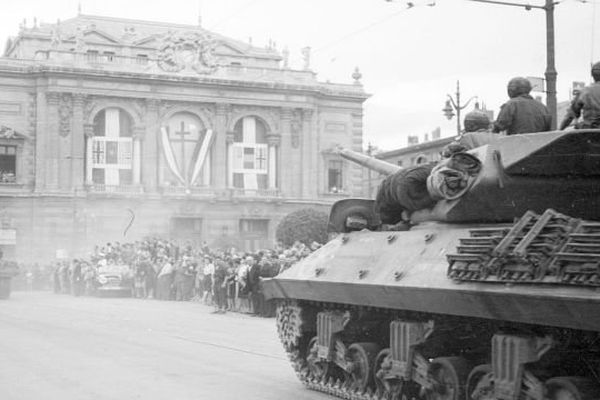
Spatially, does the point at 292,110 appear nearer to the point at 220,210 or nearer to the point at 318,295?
the point at 220,210

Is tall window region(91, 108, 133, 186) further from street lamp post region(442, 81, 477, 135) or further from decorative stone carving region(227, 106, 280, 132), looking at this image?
street lamp post region(442, 81, 477, 135)

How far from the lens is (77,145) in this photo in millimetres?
58906

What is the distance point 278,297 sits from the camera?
11680 millimetres

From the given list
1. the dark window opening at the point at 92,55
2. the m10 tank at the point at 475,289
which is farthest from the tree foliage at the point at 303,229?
the m10 tank at the point at 475,289

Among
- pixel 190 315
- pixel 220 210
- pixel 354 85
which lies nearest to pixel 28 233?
pixel 220 210

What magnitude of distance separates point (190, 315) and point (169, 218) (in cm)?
3655

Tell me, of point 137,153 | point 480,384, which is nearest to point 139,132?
point 137,153

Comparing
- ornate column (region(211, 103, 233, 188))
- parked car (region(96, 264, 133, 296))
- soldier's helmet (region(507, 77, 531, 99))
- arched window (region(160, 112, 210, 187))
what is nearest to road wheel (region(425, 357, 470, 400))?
→ soldier's helmet (region(507, 77, 531, 99))

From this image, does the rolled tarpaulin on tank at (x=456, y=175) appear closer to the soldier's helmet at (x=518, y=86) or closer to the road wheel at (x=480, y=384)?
the soldier's helmet at (x=518, y=86)

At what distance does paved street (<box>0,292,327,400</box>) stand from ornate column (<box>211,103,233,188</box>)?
1539 inches

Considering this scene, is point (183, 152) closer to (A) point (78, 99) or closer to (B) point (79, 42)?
(A) point (78, 99)

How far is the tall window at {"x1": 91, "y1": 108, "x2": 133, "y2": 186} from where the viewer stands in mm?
59375

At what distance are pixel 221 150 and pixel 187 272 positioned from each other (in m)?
30.6

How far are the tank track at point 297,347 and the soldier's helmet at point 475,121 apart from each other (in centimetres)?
286
